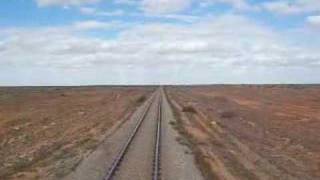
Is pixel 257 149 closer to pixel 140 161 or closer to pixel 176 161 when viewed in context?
pixel 176 161

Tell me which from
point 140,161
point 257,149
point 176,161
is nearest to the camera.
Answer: point 140,161

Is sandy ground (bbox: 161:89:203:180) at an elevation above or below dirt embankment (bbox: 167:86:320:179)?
above

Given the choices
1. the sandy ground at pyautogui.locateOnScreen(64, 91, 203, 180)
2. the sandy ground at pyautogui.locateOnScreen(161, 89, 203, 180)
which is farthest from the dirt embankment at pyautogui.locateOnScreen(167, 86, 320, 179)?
A: the sandy ground at pyautogui.locateOnScreen(64, 91, 203, 180)

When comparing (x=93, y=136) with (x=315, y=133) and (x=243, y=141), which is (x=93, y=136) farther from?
(x=315, y=133)

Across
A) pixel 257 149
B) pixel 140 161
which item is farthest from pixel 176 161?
pixel 257 149

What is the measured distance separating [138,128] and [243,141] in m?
7.88

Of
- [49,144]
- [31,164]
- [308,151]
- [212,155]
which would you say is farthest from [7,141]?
[308,151]

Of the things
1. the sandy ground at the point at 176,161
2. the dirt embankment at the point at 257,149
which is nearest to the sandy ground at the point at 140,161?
the sandy ground at the point at 176,161

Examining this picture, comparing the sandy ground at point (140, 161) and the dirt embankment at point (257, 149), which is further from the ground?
the sandy ground at point (140, 161)

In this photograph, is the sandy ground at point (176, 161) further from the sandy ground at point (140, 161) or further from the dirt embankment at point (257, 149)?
the dirt embankment at point (257, 149)

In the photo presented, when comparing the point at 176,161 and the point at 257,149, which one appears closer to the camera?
the point at 176,161

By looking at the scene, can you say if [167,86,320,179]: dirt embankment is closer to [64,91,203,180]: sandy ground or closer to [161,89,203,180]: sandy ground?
[161,89,203,180]: sandy ground

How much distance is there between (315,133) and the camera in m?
35.8

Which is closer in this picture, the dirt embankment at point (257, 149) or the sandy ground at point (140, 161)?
the sandy ground at point (140, 161)
